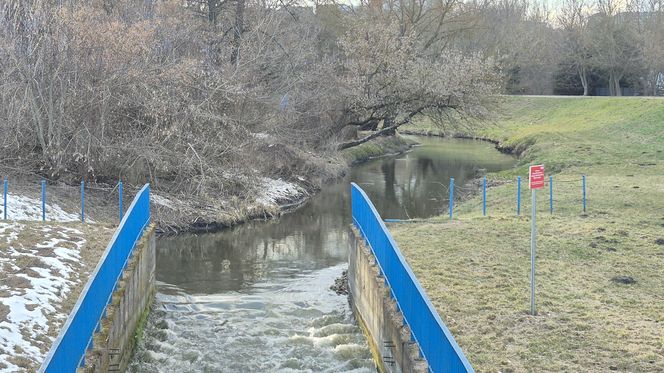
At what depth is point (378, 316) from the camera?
1179 cm

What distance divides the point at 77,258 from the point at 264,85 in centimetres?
1884

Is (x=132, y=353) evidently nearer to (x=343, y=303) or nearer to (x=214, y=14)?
(x=343, y=303)

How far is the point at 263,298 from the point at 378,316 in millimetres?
4670

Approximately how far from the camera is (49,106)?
20.8 metres

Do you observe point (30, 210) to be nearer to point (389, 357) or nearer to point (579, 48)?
point (389, 357)

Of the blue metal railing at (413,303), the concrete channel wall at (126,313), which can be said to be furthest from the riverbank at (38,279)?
the blue metal railing at (413,303)

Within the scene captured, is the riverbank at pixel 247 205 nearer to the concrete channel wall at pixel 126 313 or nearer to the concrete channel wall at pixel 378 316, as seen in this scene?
the concrete channel wall at pixel 126 313

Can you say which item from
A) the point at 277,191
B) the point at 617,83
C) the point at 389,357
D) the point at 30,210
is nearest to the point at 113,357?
the point at 389,357

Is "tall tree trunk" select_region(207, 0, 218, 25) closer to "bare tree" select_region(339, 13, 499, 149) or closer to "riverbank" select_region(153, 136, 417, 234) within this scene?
"bare tree" select_region(339, 13, 499, 149)

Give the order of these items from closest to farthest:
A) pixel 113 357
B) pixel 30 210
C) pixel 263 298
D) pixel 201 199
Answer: pixel 113 357
pixel 263 298
pixel 30 210
pixel 201 199

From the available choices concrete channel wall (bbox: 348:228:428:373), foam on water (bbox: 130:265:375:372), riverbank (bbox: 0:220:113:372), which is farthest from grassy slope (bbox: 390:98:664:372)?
riverbank (bbox: 0:220:113:372)

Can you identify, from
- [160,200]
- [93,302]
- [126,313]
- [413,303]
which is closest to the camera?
[93,302]

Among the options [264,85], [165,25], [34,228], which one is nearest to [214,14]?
[264,85]

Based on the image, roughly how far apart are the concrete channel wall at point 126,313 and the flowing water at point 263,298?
380mm
